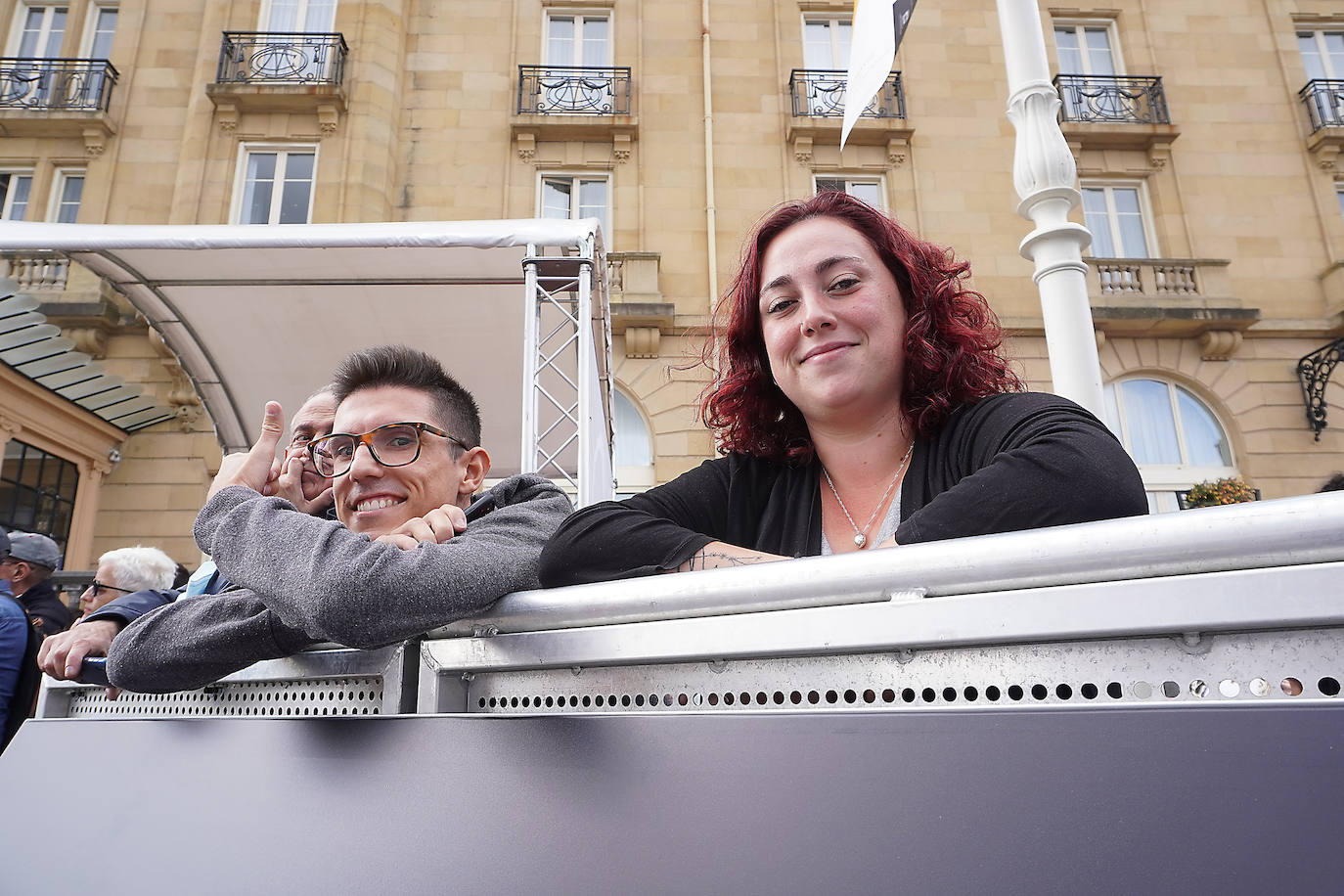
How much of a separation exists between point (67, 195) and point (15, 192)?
85 cm

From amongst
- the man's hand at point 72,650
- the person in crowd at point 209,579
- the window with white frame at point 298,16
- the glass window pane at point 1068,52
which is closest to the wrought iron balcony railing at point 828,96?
the glass window pane at point 1068,52

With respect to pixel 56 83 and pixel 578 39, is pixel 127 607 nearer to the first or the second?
pixel 578 39

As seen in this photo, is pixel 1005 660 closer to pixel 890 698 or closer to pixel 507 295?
pixel 890 698

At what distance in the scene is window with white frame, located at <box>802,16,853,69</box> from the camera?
13.0 meters

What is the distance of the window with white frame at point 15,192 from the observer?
1196 cm

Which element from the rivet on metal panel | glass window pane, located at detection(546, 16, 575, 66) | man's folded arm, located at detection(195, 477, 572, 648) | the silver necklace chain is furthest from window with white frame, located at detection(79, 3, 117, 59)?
the rivet on metal panel

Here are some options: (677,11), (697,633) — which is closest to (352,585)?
(697,633)

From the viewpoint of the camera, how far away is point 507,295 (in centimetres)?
629

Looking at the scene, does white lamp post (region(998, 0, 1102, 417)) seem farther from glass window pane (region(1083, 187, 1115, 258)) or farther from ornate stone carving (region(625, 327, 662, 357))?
glass window pane (region(1083, 187, 1115, 258))

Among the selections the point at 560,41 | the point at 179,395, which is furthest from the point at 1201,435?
the point at 179,395

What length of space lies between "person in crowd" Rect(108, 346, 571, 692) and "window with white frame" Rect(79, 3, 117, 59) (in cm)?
1471

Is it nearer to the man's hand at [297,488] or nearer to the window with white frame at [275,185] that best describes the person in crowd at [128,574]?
the man's hand at [297,488]

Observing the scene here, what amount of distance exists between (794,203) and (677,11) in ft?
43.0

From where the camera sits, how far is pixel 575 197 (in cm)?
1234
